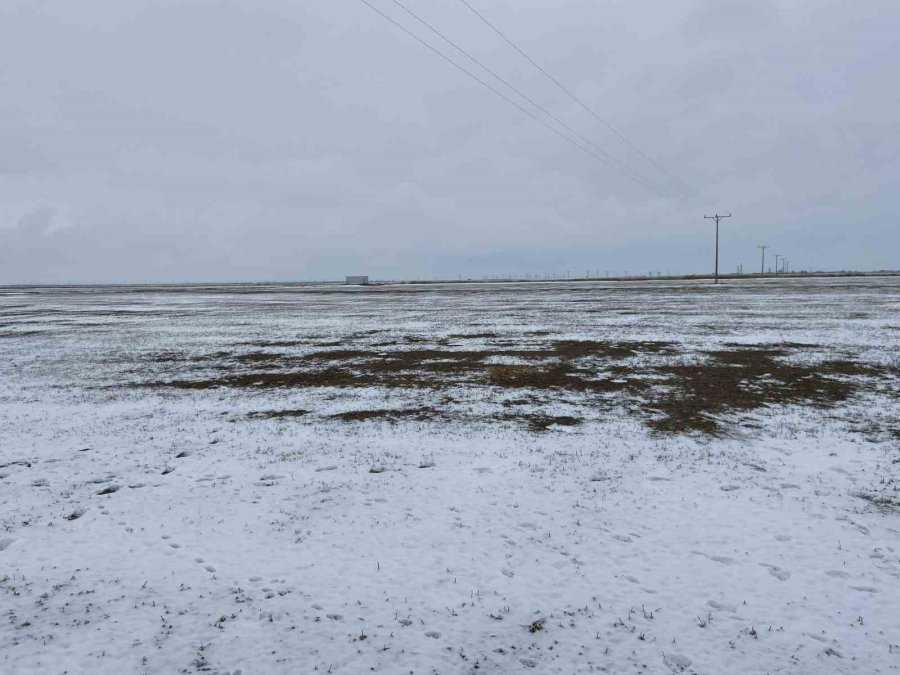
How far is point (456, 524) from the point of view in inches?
294

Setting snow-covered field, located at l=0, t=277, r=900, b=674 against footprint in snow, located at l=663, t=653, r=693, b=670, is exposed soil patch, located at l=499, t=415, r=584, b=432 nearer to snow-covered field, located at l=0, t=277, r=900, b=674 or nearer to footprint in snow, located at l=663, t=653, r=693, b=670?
snow-covered field, located at l=0, t=277, r=900, b=674

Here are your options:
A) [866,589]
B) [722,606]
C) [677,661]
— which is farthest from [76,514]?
[866,589]

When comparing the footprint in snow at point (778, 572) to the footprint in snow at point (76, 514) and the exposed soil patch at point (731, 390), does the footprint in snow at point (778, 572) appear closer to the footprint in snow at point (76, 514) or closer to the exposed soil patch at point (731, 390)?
the exposed soil patch at point (731, 390)

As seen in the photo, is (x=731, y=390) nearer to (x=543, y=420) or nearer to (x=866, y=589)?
(x=543, y=420)

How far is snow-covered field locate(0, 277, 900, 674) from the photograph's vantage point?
17.0 ft

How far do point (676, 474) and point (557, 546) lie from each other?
10.4 feet

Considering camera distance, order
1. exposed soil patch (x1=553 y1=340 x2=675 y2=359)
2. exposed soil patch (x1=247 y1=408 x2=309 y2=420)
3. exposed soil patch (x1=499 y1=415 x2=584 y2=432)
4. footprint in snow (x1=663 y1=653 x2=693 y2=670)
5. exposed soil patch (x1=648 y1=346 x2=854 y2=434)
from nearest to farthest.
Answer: footprint in snow (x1=663 y1=653 x2=693 y2=670), exposed soil patch (x1=499 y1=415 x2=584 y2=432), exposed soil patch (x1=648 y1=346 x2=854 y2=434), exposed soil patch (x1=247 y1=408 x2=309 y2=420), exposed soil patch (x1=553 y1=340 x2=675 y2=359)

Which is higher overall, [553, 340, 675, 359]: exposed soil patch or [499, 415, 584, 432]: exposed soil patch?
[553, 340, 675, 359]: exposed soil patch

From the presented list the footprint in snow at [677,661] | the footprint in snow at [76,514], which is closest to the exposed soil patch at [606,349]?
the footprint in snow at [677,661]

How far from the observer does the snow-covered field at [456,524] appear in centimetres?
519

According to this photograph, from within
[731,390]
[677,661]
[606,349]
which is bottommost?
[677,661]

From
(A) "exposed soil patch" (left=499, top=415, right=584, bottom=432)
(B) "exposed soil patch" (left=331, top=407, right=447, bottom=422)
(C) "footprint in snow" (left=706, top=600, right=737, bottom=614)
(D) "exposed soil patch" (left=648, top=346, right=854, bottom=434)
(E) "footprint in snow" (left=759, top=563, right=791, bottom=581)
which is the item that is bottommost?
(C) "footprint in snow" (left=706, top=600, right=737, bottom=614)

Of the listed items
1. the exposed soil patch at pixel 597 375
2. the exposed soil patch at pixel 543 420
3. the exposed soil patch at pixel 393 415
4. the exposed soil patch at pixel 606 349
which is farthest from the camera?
the exposed soil patch at pixel 606 349

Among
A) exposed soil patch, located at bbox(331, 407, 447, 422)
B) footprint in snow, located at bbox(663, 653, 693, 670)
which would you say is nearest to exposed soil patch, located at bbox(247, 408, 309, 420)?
exposed soil patch, located at bbox(331, 407, 447, 422)
